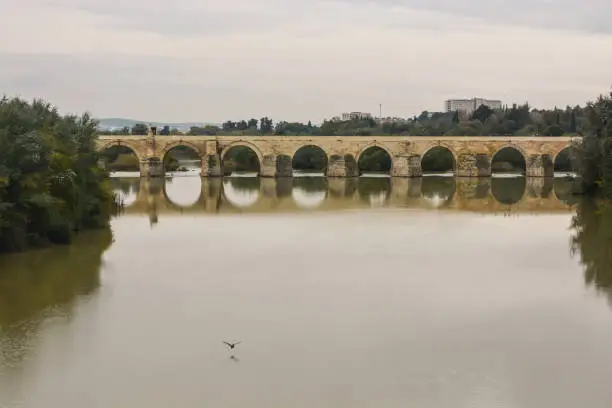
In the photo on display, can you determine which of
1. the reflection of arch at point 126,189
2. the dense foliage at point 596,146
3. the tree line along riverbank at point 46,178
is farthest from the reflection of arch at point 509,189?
the tree line along riverbank at point 46,178

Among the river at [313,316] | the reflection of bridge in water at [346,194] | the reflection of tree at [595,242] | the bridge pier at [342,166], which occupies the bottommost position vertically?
the river at [313,316]

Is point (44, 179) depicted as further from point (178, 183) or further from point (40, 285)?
point (178, 183)

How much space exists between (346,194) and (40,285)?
17.4 metres

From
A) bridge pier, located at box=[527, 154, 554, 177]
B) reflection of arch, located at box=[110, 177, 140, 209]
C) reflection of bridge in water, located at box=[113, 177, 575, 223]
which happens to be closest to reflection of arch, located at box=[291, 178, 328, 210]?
reflection of bridge in water, located at box=[113, 177, 575, 223]

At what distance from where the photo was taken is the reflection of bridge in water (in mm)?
24031

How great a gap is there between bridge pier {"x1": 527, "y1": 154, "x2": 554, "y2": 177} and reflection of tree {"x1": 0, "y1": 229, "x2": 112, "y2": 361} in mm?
24656

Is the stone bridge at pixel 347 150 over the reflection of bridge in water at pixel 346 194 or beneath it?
over

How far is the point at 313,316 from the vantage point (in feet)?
33.9

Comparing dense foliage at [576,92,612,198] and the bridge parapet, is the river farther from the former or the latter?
the bridge parapet

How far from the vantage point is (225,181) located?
3566cm

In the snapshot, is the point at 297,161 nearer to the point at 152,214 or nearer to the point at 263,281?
the point at 152,214

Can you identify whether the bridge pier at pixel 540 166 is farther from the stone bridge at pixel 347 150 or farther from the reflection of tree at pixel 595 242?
the reflection of tree at pixel 595 242

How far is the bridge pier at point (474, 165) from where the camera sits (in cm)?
3694

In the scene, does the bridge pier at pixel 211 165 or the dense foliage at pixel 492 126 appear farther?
the dense foliage at pixel 492 126
